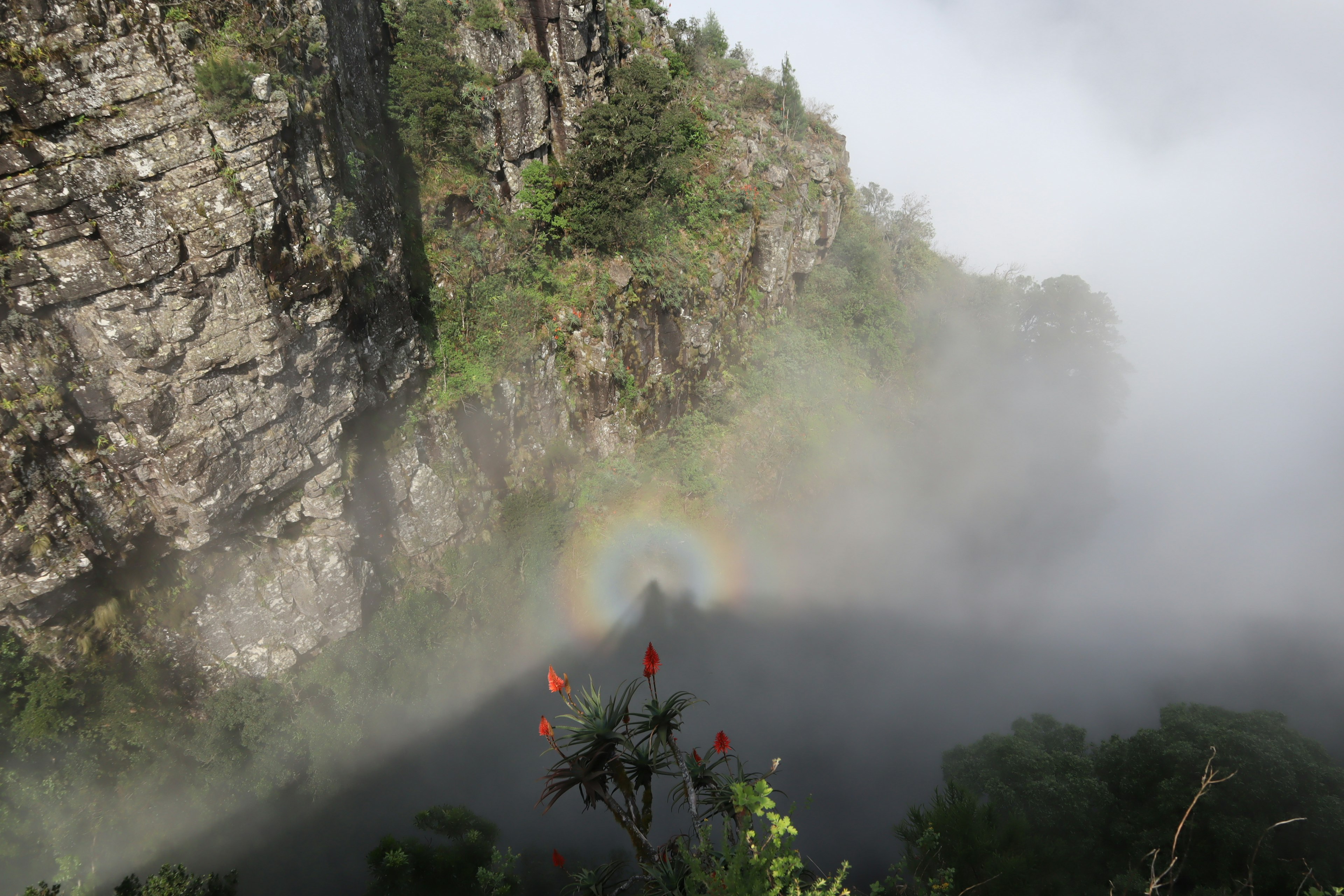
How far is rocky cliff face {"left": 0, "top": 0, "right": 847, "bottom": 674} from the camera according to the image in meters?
9.63

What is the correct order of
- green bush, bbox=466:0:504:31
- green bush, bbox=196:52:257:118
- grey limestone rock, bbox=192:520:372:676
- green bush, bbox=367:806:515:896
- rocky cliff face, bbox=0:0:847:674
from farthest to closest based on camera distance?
green bush, bbox=466:0:504:31 → grey limestone rock, bbox=192:520:372:676 → green bush, bbox=367:806:515:896 → green bush, bbox=196:52:257:118 → rocky cliff face, bbox=0:0:847:674

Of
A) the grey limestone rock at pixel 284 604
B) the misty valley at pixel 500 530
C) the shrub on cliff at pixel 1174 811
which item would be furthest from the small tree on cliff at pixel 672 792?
the grey limestone rock at pixel 284 604

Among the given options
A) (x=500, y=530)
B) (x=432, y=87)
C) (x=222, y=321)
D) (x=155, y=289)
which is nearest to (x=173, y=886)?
(x=222, y=321)

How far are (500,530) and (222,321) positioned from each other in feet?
34.2

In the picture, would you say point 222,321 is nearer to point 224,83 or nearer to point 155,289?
point 155,289

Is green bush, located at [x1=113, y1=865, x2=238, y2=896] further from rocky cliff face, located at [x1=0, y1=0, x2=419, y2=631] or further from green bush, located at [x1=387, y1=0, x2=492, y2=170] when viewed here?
green bush, located at [x1=387, y1=0, x2=492, y2=170]

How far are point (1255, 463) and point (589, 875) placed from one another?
108 metres

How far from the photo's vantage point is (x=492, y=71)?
18438 mm

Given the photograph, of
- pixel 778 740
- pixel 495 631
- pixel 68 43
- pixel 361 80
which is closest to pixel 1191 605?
pixel 778 740

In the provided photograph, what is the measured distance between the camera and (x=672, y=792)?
340 inches

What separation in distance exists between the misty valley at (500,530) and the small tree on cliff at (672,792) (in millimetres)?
137

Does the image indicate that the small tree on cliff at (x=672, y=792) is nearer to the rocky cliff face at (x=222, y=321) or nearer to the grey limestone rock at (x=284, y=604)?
the grey limestone rock at (x=284, y=604)

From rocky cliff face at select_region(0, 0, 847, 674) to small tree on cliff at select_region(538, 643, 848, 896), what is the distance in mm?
9986

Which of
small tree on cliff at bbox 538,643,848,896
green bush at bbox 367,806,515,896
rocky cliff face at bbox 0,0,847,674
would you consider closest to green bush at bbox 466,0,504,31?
rocky cliff face at bbox 0,0,847,674
